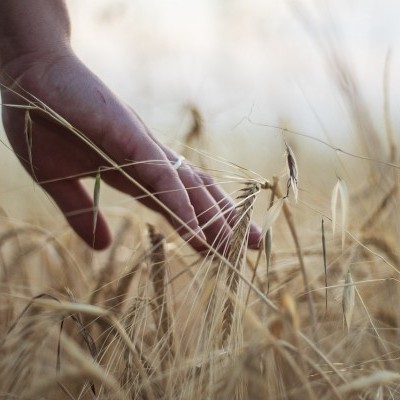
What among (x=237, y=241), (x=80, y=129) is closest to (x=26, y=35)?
(x=80, y=129)

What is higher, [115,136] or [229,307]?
[115,136]

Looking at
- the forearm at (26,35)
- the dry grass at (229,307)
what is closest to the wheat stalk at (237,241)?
the dry grass at (229,307)

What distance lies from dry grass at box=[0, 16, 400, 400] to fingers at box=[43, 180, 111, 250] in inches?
1.2

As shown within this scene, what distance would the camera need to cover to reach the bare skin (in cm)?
70

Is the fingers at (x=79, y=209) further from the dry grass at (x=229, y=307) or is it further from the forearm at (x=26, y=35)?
the forearm at (x=26, y=35)

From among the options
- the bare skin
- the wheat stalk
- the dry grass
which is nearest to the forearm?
the bare skin

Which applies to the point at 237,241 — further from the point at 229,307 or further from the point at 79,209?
the point at 79,209

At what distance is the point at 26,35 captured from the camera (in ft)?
2.67

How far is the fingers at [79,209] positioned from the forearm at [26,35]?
204 mm

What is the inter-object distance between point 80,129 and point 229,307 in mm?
290

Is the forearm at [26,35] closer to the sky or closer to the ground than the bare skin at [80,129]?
closer to the sky

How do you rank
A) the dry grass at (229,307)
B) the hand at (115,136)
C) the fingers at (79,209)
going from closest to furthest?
the dry grass at (229,307)
the hand at (115,136)
the fingers at (79,209)

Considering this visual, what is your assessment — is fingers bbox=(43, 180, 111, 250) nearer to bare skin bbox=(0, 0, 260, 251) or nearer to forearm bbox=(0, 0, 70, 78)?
bare skin bbox=(0, 0, 260, 251)

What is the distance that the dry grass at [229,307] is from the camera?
49cm
